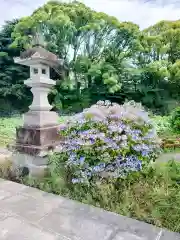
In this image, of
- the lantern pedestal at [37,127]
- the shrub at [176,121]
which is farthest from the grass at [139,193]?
the shrub at [176,121]

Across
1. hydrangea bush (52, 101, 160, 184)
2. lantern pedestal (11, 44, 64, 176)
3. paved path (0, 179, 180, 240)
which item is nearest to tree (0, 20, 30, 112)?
lantern pedestal (11, 44, 64, 176)

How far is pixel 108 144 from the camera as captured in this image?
2.04 metres

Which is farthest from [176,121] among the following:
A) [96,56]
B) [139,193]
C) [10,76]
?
[10,76]

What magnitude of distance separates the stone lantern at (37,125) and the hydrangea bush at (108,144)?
1.19 ft

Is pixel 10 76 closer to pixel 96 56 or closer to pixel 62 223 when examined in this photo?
pixel 96 56

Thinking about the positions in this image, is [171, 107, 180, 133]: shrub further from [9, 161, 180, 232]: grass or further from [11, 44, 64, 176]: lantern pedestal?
[11, 44, 64, 176]: lantern pedestal

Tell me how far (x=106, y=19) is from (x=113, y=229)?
36.3 ft

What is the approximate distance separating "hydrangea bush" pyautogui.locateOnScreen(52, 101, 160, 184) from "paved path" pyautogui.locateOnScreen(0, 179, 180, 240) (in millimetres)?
369

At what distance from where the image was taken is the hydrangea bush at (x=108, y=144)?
2.03 metres

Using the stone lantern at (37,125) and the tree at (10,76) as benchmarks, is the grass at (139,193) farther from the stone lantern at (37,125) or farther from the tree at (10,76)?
the tree at (10,76)

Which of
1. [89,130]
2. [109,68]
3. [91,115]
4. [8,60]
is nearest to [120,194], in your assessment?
[89,130]

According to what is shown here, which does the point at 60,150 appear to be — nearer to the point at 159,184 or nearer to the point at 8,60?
the point at 159,184

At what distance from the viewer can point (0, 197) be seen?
2023mm

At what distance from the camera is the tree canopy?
10.6 metres
